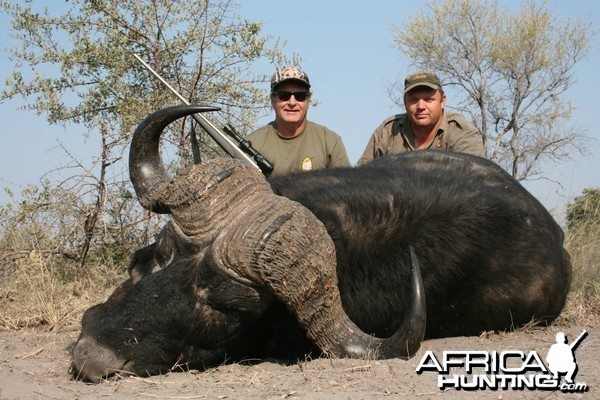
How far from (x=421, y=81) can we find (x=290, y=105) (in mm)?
1284

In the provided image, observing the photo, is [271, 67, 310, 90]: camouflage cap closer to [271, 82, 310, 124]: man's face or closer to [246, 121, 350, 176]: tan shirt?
[271, 82, 310, 124]: man's face

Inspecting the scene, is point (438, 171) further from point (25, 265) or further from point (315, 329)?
point (25, 265)

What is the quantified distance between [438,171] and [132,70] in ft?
15.8

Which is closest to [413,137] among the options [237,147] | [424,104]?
[424,104]

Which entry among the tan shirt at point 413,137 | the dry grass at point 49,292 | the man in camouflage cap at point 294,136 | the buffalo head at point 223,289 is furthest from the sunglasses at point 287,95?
the buffalo head at point 223,289

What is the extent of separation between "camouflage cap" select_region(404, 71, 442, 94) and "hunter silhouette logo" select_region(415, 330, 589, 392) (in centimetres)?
364

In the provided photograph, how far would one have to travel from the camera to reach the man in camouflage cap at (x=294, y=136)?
7.86 meters

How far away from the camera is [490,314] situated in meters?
4.92

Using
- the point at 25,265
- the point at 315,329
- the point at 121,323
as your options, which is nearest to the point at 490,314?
the point at 315,329

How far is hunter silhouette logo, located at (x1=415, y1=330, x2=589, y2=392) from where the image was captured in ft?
12.0

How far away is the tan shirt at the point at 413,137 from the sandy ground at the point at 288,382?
3192 mm

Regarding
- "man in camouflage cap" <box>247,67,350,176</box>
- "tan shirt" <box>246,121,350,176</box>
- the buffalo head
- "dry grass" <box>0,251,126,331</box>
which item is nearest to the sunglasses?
"man in camouflage cap" <box>247,67,350,176</box>

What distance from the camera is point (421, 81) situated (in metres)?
7.53

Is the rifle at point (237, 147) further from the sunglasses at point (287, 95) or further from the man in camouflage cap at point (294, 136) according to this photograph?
the sunglasses at point (287, 95)
